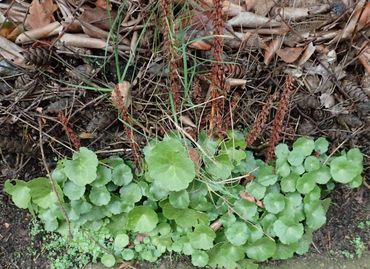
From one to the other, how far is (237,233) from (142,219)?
378 mm

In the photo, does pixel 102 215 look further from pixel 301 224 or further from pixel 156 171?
pixel 301 224

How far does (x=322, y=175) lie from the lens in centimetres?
199

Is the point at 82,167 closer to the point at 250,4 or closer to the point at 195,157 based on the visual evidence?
the point at 195,157

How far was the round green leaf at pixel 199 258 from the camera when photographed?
1.92 meters

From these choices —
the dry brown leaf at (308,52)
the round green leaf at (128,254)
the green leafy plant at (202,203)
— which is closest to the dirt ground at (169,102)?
the dry brown leaf at (308,52)

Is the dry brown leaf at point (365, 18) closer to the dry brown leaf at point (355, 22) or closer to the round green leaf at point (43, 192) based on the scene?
the dry brown leaf at point (355, 22)

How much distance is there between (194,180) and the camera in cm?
193

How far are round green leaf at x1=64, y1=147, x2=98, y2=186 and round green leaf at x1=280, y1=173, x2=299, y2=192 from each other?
746 millimetres

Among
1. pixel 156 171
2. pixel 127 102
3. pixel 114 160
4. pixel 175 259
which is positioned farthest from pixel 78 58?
pixel 175 259

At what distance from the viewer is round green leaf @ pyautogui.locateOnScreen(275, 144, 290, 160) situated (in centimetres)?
199

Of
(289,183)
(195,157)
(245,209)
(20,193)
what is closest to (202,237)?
(245,209)

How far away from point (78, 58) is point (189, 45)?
17.6 inches

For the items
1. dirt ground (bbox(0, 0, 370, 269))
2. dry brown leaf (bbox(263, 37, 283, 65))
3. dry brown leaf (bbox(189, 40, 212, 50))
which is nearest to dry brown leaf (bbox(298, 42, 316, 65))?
dirt ground (bbox(0, 0, 370, 269))

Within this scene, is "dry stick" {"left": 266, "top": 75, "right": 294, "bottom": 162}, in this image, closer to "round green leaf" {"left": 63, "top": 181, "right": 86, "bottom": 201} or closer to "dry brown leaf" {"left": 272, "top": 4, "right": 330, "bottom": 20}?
"dry brown leaf" {"left": 272, "top": 4, "right": 330, "bottom": 20}
